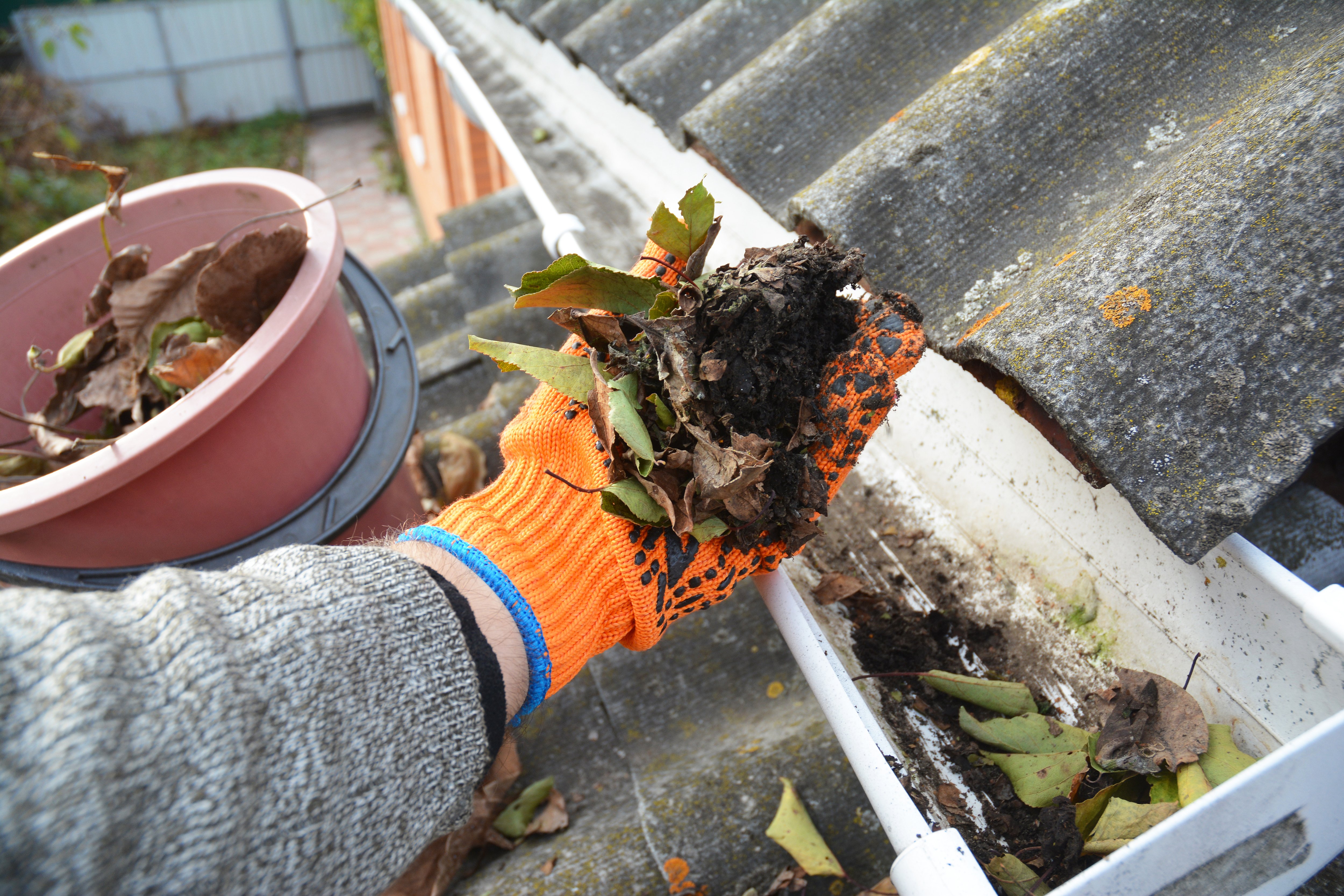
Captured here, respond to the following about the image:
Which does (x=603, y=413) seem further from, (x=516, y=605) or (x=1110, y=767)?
(x=1110, y=767)

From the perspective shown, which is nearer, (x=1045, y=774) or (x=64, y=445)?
(x=1045, y=774)

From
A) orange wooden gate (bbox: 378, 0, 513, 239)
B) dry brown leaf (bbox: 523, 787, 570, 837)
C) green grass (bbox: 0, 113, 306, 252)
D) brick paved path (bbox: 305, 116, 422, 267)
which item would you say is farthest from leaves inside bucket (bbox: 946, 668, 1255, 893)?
green grass (bbox: 0, 113, 306, 252)

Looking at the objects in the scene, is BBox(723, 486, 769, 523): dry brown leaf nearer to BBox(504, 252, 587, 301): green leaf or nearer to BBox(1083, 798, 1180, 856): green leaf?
BBox(504, 252, 587, 301): green leaf

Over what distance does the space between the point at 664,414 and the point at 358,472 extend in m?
0.83

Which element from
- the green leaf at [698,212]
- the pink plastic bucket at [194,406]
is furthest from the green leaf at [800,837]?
the pink plastic bucket at [194,406]

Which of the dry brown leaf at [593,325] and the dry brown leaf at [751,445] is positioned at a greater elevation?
the dry brown leaf at [593,325]

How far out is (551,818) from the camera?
125 cm

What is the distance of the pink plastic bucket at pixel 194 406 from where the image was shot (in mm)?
1153

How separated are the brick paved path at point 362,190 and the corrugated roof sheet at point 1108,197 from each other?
7.64m

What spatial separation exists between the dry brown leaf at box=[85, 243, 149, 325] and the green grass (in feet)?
23.4

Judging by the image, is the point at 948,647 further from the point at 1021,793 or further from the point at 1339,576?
the point at 1339,576

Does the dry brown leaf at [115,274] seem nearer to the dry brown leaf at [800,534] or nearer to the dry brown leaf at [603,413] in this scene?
the dry brown leaf at [603,413]

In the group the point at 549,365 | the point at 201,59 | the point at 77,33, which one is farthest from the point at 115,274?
the point at 201,59

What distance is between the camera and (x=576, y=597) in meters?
1.02
